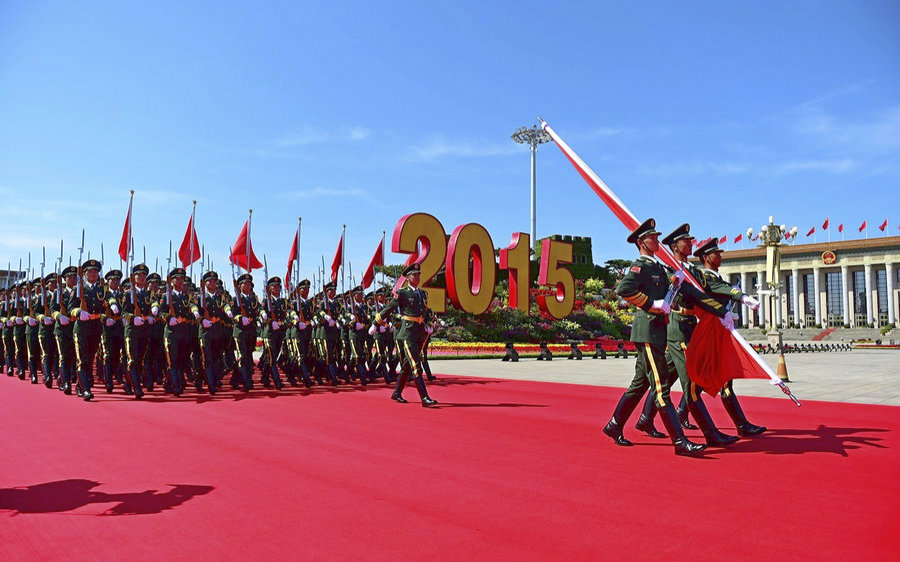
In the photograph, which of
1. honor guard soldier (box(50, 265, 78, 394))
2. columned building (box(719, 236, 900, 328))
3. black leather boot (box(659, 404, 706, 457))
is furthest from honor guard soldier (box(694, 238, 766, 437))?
columned building (box(719, 236, 900, 328))

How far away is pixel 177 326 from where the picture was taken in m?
11.0

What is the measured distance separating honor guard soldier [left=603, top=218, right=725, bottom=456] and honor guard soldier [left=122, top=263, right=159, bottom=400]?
7.66 meters

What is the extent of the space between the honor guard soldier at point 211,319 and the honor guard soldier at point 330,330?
210 centimetres

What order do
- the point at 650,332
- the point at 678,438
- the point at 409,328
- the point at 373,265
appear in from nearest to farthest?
1. the point at 678,438
2. the point at 650,332
3. the point at 409,328
4. the point at 373,265

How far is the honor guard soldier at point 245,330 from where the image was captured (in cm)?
1136

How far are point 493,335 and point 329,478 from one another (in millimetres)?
29801

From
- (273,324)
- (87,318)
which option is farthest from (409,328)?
(87,318)

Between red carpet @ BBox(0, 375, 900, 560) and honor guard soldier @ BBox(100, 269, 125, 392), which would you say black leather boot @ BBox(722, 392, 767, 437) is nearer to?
red carpet @ BBox(0, 375, 900, 560)

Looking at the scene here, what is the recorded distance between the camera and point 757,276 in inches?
3061

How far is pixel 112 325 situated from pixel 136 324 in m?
0.37

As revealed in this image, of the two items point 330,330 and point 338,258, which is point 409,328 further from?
point 338,258

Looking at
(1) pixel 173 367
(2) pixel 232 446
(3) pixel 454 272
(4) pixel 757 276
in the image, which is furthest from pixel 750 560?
(4) pixel 757 276

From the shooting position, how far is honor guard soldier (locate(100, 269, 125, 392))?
1026 cm

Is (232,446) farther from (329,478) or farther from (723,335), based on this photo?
(723,335)
